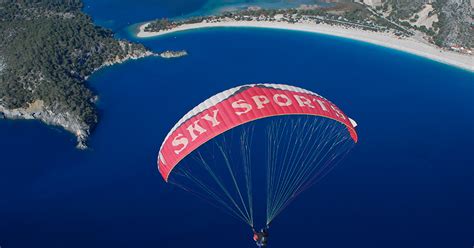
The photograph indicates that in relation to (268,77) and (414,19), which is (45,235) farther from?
(414,19)

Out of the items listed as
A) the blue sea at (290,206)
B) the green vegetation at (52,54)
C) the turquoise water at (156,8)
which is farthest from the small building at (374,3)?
the green vegetation at (52,54)

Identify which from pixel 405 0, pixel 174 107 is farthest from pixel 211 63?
pixel 405 0

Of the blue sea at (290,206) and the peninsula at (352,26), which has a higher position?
the peninsula at (352,26)

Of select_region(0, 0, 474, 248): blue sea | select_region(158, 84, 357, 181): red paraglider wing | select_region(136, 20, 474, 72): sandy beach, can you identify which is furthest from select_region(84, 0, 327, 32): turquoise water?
select_region(158, 84, 357, 181): red paraglider wing

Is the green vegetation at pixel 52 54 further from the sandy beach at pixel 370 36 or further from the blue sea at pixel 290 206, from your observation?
the sandy beach at pixel 370 36

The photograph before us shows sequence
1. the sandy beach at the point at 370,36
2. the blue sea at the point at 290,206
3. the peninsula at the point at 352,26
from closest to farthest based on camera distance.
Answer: the blue sea at the point at 290,206 < the sandy beach at the point at 370,36 < the peninsula at the point at 352,26

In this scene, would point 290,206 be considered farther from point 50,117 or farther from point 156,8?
point 156,8
